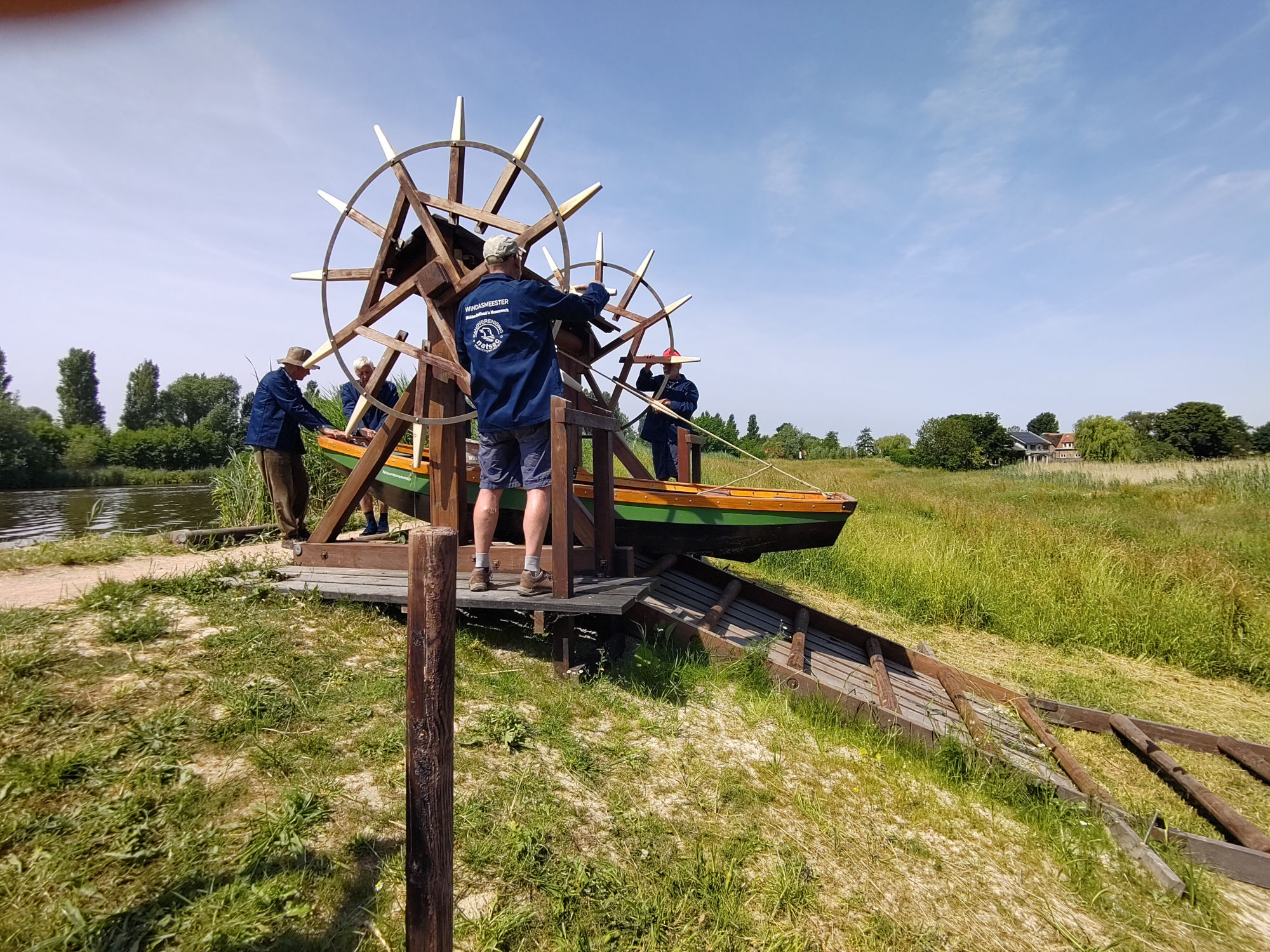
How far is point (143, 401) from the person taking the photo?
201 ft

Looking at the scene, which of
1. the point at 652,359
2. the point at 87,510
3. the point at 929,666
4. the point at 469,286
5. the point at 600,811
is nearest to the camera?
the point at 600,811

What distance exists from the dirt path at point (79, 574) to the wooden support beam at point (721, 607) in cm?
384

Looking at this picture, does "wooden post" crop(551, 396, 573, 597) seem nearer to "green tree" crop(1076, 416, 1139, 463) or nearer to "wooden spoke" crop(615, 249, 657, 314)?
"wooden spoke" crop(615, 249, 657, 314)

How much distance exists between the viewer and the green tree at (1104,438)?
48.9m

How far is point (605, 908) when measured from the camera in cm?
247

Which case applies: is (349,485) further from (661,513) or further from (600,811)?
(600,811)

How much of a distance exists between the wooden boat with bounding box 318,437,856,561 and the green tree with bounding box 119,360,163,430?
68308 mm

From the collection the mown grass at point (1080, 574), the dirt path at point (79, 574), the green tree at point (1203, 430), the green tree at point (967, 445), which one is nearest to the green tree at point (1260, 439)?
the green tree at point (1203, 430)

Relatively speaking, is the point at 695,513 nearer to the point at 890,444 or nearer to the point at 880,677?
the point at 880,677

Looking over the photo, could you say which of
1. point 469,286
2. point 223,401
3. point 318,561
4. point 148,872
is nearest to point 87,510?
point 318,561

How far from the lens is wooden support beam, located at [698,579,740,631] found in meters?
5.22

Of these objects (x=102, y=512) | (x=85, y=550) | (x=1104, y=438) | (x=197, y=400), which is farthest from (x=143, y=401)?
(x=1104, y=438)

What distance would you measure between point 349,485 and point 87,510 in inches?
808

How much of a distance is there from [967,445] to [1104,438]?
1520 cm
